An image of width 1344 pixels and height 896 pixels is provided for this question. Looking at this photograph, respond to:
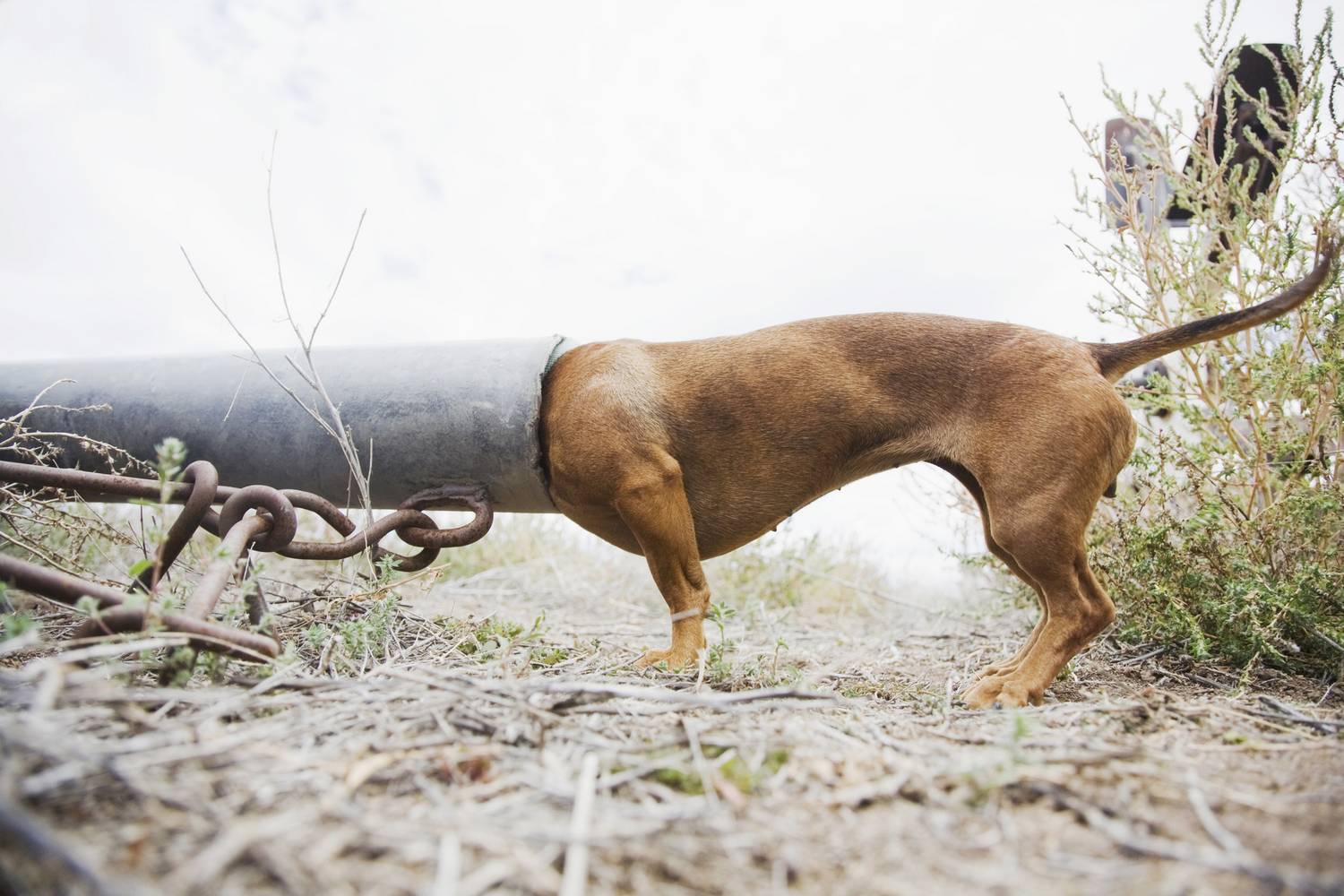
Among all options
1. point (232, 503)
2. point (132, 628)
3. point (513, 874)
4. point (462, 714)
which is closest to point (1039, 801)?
point (513, 874)

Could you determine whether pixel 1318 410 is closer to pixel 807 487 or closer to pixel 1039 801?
pixel 807 487

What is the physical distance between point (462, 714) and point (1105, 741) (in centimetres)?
122

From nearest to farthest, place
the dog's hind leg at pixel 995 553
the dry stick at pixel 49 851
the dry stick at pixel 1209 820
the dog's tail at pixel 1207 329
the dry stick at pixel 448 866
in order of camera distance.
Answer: the dry stick at pixel 49 851
the dry stick at pixel 448 866
the dry stick at pixel 1209 820
the dog's tail at pixel 1207 329
the dog's hind leg at pixel 995 553

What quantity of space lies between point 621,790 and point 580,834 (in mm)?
310

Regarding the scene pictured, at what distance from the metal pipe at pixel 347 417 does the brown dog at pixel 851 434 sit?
0.48ft

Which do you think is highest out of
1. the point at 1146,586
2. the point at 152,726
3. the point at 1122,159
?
the point at 1122,159

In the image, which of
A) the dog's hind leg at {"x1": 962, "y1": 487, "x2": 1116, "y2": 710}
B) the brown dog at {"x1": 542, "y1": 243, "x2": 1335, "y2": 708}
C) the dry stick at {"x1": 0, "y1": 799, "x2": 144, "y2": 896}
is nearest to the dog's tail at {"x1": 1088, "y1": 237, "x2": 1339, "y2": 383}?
the brown dog at {"x1": 542, "y1": 243, "x2": 1335, "y2": 708}

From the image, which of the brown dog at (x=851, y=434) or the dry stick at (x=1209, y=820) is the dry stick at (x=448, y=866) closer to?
the dry stick at (x=1209, y=820)

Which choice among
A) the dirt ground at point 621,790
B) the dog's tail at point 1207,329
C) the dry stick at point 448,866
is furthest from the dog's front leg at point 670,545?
the dry stick at point 448,866

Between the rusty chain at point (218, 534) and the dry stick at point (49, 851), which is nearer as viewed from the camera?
the dry stick at point (49, 851)

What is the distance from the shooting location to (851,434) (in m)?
2.69

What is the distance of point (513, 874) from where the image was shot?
0.90 metres

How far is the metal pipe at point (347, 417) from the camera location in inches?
109

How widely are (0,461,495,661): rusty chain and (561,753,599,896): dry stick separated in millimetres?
808
